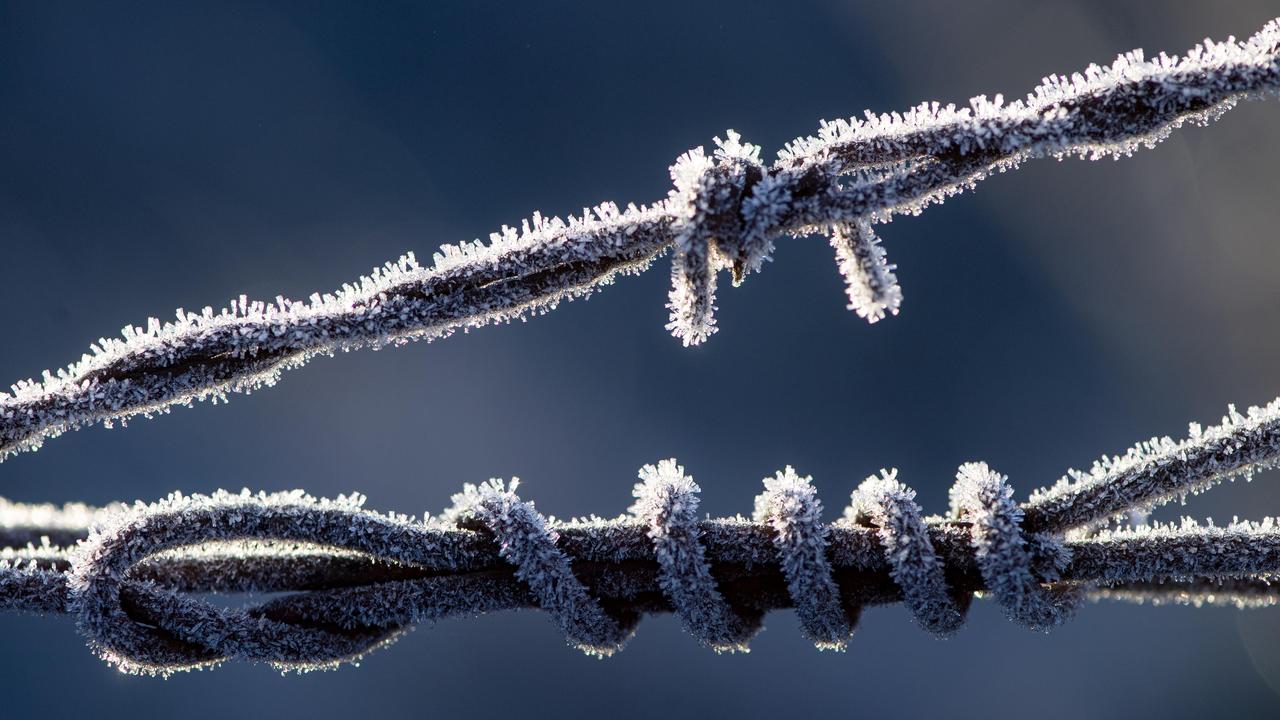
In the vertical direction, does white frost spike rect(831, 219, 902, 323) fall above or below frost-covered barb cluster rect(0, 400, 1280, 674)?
above

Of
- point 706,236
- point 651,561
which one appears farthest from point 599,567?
point 706,236

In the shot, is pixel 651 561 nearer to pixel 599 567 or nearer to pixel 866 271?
pixel 599 567

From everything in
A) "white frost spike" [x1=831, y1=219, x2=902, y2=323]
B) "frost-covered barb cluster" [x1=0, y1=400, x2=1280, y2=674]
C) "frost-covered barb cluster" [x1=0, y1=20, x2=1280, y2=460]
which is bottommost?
"frost-covered barb cluster" [x1=0, y1=400, x2=1280, y2=674]

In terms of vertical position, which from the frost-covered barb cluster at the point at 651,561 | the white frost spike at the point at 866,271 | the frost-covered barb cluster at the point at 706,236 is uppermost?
the frost-covered barb cluster at the point at 706,236

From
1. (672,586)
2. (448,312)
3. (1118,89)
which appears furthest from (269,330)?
(1118,89)
